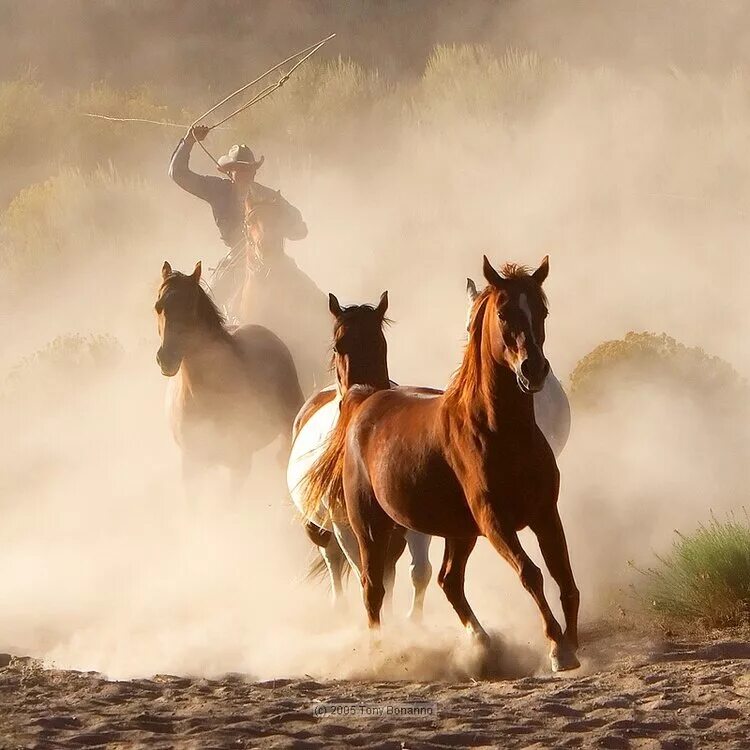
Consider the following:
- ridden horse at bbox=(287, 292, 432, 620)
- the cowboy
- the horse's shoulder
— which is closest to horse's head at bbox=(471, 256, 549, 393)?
ridden horse at bbox=(287, 292, 432, 620)

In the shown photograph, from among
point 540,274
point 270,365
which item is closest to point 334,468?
point 540,274

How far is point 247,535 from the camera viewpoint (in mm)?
10367

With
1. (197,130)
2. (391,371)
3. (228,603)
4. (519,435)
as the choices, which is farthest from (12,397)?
(519,435)

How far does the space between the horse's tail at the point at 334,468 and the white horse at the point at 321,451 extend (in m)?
0.09

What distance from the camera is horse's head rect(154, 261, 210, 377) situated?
909cm

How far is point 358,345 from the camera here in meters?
7.38

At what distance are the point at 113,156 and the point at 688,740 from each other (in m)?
27.8

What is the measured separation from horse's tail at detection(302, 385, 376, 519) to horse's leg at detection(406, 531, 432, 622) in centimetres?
39

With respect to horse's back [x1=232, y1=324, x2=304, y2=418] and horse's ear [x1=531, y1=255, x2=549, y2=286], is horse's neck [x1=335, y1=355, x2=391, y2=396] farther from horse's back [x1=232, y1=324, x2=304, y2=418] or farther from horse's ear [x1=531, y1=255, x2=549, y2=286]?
horse's back [x1=232, y1=324, x2=304, y2=418]

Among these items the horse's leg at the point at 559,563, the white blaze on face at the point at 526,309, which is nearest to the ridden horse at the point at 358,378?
the horse's leg at the point at 559,563

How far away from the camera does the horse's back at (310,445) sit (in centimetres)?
752

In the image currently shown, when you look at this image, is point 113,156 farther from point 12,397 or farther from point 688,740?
point 688,740

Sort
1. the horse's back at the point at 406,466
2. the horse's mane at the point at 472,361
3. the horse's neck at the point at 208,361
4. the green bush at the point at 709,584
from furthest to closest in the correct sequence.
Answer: the horse's neck at the point at 208,361 < the green bush at the point at 709,584 < the horse's back at the point at 406,466 < the horse's mane at the point at 472,361

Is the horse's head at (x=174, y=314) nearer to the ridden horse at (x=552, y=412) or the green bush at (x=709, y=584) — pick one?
the ridden horse at (x=552, y=412)
